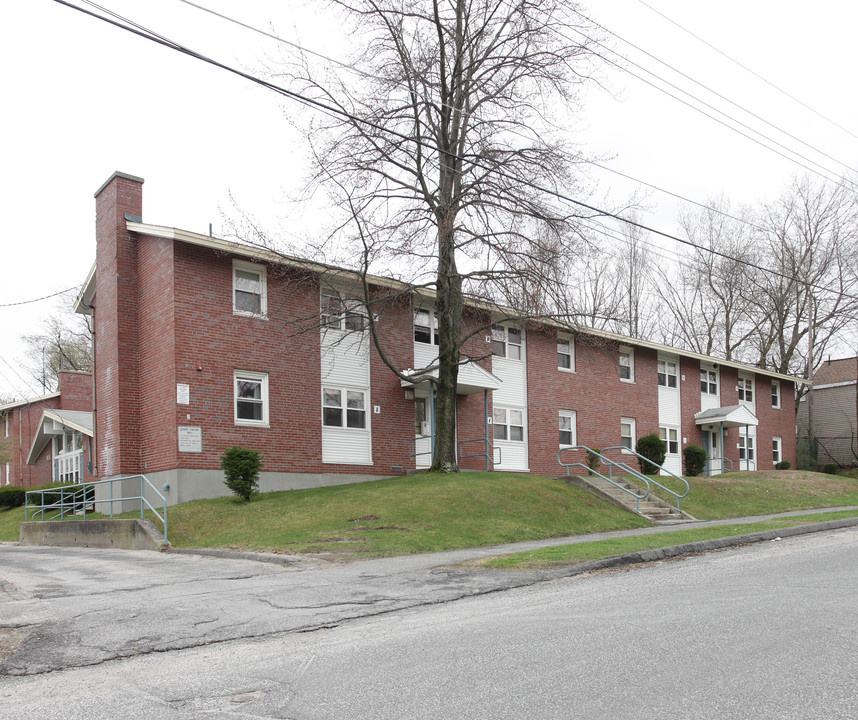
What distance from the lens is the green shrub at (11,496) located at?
3219 cm

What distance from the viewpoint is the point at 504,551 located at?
43.7 feet

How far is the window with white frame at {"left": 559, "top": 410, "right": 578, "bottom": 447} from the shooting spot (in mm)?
29609

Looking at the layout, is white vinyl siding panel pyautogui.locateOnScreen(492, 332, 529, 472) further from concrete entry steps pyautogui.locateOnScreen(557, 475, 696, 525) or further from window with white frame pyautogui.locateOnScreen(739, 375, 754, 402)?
window with white frame pyautogui.locateOnScreen(739, 375, 754, 402)

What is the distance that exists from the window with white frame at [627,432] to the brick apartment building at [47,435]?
20595 millimetres

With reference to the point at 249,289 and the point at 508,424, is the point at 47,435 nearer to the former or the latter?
the point at 249,289

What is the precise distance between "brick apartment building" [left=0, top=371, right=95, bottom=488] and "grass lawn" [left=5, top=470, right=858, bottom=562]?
15.8 metres

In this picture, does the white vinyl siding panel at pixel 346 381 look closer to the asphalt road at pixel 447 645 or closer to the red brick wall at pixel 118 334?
the red brick wall at pixel 118 334

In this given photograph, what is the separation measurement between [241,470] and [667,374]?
2198 centimetres

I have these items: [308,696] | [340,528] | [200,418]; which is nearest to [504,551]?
[340,528]

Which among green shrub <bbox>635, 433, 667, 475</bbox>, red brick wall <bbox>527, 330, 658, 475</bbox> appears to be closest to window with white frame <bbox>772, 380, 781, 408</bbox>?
red brick wall <bbox>527, 330, 658, 475</bbox>

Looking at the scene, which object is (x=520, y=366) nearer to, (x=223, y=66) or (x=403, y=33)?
(x=403, y=33)

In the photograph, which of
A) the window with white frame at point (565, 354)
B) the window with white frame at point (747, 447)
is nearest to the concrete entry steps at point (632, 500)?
the window with white frame at point (565, 354)

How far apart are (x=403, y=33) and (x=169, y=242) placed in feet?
26.0

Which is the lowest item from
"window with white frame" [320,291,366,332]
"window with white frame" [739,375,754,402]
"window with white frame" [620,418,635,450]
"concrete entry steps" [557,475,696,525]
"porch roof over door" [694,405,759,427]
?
"concrete entry steps" [557,475,696,525]
